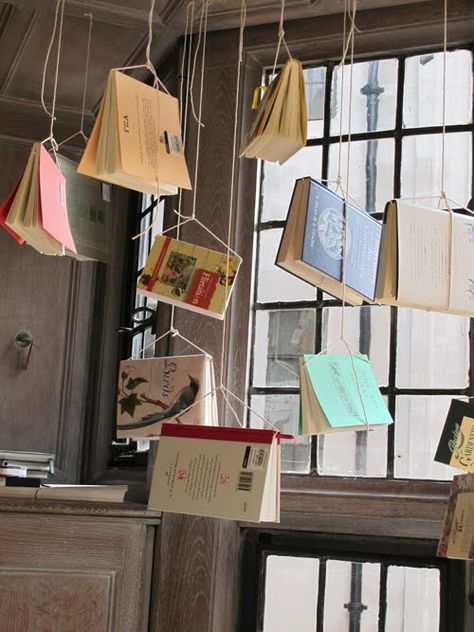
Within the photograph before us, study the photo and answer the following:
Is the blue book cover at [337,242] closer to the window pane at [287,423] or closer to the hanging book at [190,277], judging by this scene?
the hanging book at [190,277]

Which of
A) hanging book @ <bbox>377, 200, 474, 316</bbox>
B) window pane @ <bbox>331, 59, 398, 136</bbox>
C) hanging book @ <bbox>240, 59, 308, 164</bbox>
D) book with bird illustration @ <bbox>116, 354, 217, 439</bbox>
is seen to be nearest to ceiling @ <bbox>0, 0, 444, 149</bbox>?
window pane @ <bbox>331, 59, 398, 136</bbox>

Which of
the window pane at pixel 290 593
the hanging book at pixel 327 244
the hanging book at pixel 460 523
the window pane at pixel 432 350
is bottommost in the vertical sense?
the window pane at pixel 290 593

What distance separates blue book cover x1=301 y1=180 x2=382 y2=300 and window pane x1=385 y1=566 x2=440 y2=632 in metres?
0.94

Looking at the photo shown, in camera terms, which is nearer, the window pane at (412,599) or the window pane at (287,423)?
the window pane at (412,599)

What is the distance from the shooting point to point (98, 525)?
2.90 metres

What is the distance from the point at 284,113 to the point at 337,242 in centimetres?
33

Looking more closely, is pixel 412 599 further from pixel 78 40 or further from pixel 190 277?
pixel 78 40

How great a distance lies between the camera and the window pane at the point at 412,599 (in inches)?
111

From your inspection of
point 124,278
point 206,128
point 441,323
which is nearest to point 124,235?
point 124,278

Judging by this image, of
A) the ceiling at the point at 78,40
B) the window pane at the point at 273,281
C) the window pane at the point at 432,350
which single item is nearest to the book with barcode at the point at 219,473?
the window pane at the point at 432,350

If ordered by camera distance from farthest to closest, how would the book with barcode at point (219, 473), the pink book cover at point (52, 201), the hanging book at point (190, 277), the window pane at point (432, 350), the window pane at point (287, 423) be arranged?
1. the window pane at point (287, 423)
2. the window pane at point (432, 350)
3. the hanging book at point (190, 277)
4. the pink book cover at point (52, 201)
5. the book with barcode at point (219, 473)

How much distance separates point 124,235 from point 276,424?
1.06 meters

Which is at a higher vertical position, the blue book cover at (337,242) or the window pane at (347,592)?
the blue book cover at (337,242)

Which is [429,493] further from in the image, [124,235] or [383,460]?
[124,235]
